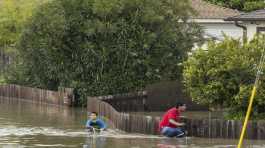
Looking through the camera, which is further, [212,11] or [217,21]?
[212,11]

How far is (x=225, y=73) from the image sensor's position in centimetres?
3262

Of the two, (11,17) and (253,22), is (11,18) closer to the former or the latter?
(11,17)

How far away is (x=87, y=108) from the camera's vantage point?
41.9 meters

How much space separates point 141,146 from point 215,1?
4098cm

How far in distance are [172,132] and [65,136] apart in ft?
12.1

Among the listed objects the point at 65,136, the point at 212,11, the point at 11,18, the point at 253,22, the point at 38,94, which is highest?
the point at 212,11

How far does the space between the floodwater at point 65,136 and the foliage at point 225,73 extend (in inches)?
107

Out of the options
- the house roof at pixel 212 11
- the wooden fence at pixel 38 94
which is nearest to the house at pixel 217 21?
the house roof at pixel 212 11

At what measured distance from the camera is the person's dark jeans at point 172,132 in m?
30.6

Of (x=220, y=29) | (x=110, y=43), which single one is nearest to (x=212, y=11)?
(x=220, y=29)

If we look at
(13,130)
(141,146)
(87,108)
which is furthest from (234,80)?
(87,108)

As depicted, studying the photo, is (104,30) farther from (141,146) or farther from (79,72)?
(141,146)

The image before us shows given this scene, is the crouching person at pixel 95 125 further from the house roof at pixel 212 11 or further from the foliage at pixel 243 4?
the foliage at pixel 243 4

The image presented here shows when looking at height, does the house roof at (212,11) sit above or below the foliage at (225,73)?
above
